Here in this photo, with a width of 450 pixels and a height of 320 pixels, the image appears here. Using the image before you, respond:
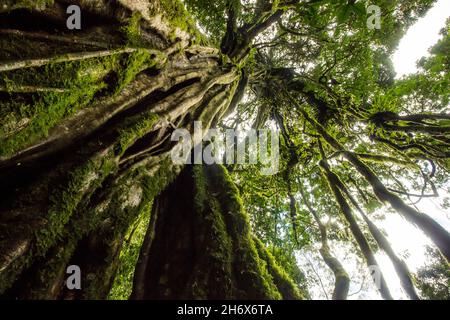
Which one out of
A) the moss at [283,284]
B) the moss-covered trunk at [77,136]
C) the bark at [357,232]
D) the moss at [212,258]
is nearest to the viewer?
the moss-covered trunk at [77,136]

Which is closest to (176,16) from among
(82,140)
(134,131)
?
(134,131)

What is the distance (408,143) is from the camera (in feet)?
14.0

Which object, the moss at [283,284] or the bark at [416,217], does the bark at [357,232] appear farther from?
the moss at [283,284]

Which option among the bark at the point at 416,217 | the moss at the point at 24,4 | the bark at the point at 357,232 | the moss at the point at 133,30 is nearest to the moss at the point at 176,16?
the moss at the point at 133,30

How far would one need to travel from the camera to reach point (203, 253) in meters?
2.50

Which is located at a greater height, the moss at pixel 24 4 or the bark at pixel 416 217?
the moss at pixel 24 4

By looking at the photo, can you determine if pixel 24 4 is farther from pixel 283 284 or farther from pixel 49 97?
pixel 283 284

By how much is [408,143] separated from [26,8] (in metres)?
5.09

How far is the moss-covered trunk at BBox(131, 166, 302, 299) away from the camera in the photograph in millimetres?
2244

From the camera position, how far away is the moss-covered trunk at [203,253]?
224 cm

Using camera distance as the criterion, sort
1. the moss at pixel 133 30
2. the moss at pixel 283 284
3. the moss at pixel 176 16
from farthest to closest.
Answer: the moss at pixel 176 16 < the moss at pixel 133 30 < the moss at pixel 283 284
